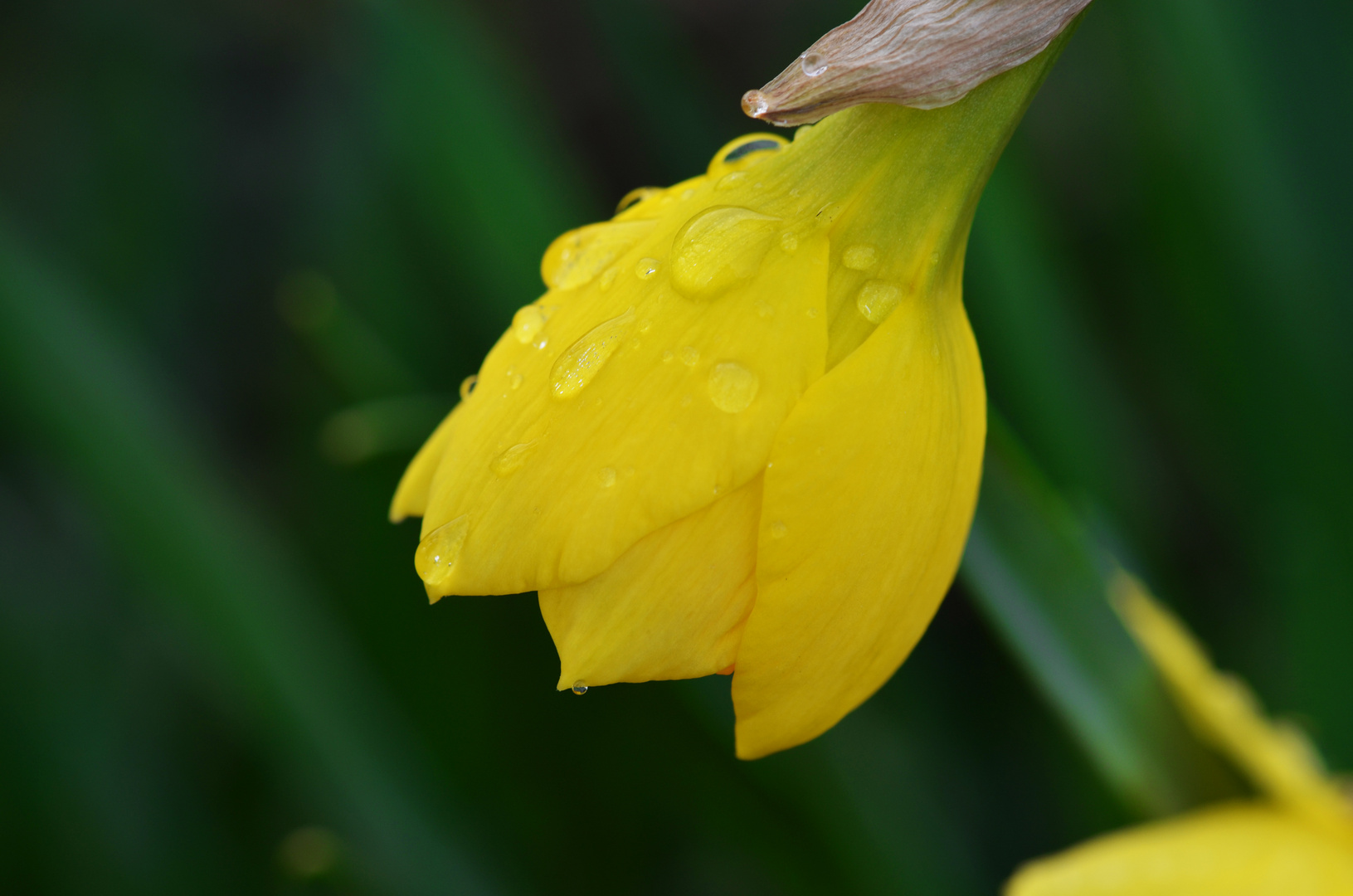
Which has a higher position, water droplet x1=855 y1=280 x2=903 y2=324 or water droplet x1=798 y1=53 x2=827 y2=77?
water droplet x1=798 y1=53 x2=827 y2=77

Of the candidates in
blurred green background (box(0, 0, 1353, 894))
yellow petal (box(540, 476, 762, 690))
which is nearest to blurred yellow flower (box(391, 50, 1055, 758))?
yellow petal (box(540, 476, 762, 690))

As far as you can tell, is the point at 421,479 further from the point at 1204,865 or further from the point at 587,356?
the point at 1204,865

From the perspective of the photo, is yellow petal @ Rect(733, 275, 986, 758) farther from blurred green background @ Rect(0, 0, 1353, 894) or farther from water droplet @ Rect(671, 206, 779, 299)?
blurred green background @ Rect(0, 0, 1353, 894)

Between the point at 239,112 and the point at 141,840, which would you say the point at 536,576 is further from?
the point at 239,112

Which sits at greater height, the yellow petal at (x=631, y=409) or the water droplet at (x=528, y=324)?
the water droplet at (x=528, y=324)

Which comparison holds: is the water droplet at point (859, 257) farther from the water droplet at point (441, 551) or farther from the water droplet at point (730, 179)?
the water droplet at point (441, 551)

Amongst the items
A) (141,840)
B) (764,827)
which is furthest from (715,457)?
(141,840)

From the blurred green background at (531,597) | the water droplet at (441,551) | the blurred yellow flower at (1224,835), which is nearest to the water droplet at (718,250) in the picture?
the water droplet at (441,551)
